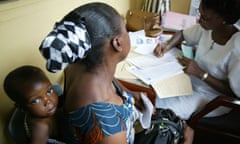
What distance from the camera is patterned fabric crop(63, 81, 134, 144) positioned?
802 mm

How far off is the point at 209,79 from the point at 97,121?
81 centimetres

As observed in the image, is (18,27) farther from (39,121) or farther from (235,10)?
(235,10)

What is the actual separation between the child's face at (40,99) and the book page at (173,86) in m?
0.57

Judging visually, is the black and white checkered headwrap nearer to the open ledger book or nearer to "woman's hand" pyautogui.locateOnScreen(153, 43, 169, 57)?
the open ledger book

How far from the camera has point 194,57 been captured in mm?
1594

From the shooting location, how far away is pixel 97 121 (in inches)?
31.7

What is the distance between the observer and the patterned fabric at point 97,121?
2.63ft

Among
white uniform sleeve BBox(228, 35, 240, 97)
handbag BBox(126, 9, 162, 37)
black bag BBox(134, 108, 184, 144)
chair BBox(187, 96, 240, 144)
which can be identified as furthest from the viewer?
handbag BBox(126, 9, 162, 37)

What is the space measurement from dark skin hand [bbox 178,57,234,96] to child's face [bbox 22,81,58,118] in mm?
810

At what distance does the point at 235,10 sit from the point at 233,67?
298 millimetres

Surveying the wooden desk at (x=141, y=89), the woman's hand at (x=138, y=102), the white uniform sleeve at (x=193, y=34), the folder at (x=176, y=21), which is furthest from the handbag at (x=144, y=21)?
the woman's hand at (x=138, y=102)

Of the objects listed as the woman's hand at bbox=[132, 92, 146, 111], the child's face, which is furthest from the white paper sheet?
the child's face

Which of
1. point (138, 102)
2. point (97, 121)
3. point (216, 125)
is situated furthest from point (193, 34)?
point (97, 121)

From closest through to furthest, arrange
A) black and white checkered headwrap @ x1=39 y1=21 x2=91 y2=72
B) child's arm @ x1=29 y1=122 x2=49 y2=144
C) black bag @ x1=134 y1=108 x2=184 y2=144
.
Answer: black and white checkered headwrap @ x1=39 y1=21 x2=91 y2=72 → child's arm @ x1=29 y1=122 x2=49 y2=144 → black bag @ x1=134 y1=108 x2=184 y2=144
